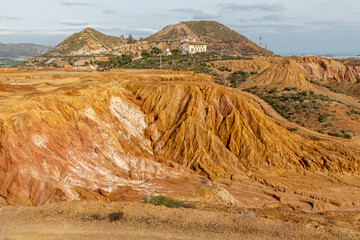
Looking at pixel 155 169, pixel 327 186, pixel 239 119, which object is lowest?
pixel 327 186

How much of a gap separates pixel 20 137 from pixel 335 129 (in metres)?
33.1

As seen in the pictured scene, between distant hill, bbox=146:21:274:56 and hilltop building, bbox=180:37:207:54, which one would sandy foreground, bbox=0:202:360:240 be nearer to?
hilltop building, bbox=180:37:207:54

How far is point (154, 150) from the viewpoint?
27.6 m

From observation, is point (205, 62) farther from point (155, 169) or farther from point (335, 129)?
point (155, 169)

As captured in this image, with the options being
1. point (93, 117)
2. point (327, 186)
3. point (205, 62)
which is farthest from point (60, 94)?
point (205, 62)

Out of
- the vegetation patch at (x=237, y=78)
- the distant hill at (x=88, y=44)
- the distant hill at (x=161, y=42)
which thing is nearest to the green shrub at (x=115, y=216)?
the vegetation patch at (x=237, y=78)

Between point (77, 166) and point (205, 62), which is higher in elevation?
point (205, 62)

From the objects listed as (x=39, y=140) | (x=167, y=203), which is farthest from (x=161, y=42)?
(x=167, y=203)

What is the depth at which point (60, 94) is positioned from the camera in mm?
26062

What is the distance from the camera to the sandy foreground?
11914 mm

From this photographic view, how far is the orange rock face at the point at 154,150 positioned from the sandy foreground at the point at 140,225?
336 cm

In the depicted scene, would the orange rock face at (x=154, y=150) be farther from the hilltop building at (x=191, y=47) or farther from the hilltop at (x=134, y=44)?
the hilltop building at (x=191, y=47)

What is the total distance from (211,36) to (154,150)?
505ft

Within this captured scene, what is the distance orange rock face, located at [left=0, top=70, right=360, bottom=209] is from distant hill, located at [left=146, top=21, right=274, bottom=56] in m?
112
